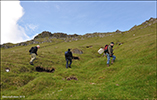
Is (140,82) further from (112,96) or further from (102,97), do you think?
(102,97)

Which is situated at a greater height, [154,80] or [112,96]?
[154,80]

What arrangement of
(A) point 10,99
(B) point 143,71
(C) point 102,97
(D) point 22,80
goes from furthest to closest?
(D) point 22,80 → (B) point 143,71 → (A) point 10,99 → (C) point 102,97

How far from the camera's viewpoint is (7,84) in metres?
13.9

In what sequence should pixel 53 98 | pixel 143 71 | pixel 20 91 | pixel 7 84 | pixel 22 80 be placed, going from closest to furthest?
pixel 53 98 → pixel 20 91 → pixel 143 71 → pixel 7 84 → pixel 22 80

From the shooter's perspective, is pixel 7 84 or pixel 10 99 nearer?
pixel 10 99

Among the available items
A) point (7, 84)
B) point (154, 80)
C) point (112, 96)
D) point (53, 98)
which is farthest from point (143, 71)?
point (7, 84)

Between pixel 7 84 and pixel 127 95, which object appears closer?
pixel 127 95

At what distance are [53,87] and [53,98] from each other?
2.90m

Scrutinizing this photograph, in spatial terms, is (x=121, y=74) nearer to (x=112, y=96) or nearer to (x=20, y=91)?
(x=112, y=96)

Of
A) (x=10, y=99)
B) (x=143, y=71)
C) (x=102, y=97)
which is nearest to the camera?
(x=102, y=97)

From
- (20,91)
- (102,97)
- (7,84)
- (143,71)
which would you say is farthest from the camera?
(7,84)

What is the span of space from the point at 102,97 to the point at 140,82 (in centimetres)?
567

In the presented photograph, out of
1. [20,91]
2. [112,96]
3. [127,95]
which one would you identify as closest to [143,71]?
[127,95]

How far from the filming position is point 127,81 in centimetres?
1223
